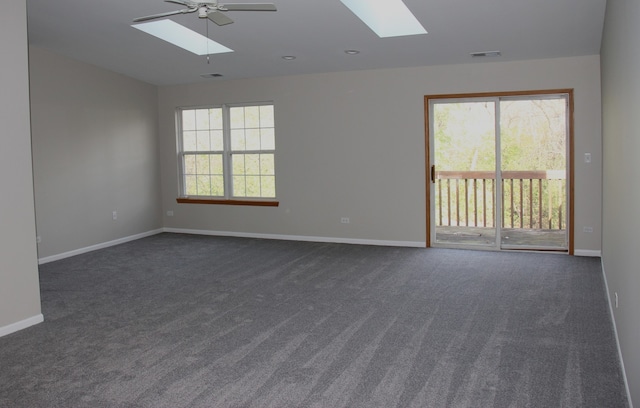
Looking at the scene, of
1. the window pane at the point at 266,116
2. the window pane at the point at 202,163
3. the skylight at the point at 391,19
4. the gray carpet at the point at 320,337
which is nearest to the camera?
the gray carpet at the point at 320,337

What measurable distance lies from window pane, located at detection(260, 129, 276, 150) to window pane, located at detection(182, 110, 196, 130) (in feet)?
3.99

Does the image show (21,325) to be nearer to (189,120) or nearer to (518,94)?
(189,120)

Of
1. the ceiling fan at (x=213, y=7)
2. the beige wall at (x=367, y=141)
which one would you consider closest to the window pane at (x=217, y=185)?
the beige wall at (x=367, y=141)

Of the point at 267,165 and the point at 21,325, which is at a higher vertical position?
the point at 267,165

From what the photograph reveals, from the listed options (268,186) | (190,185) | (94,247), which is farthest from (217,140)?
(94,247)

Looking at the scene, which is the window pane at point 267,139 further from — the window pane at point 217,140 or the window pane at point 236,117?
the window pane at point 217,140

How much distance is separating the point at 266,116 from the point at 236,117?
1.73 ft

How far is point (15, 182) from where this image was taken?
3.88m

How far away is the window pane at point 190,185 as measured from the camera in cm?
856

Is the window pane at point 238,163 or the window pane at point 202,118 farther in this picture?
the window pane at point 202,118

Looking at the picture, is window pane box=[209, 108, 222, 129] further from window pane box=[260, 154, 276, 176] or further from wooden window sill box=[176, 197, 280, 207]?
wooden window sill box=[176, 197, 280, 207]

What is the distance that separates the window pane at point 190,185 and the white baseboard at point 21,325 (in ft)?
15.0

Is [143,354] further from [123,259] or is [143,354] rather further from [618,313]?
[123,259]

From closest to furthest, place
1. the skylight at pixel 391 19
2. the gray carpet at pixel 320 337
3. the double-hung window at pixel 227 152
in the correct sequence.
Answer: the gray carpet at pixel 320 337 < the skylight at pixel 391 19 < the double-hung window at pixel 227 152
